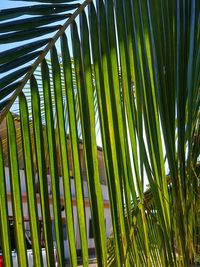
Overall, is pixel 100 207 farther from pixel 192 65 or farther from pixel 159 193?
pixel 192 65

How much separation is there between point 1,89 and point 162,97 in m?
0.24

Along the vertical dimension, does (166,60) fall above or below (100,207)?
above

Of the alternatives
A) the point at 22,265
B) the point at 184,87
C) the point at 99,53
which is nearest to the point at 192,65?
the point at 184,87

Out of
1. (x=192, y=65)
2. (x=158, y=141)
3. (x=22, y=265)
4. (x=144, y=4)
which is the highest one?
(x=144, y=4)

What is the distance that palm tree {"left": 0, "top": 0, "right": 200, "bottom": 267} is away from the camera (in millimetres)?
525

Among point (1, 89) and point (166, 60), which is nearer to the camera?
point (1, 89)

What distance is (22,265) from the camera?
50 cm

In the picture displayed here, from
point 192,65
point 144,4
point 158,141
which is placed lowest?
point 158,141

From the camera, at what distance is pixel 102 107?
0.57 meters

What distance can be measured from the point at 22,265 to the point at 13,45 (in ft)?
0.92

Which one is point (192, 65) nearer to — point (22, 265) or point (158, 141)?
point (158, 141)

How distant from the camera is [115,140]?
56cm

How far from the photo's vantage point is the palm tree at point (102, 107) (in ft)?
1.72

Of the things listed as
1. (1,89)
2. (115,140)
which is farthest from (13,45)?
(115,140)
